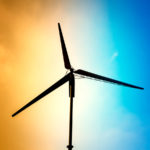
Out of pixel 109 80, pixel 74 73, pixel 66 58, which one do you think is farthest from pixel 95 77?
pixel 66 58

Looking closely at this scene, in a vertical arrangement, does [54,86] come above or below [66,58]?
below

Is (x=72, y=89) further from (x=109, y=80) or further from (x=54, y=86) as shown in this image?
(x=109, y=80)

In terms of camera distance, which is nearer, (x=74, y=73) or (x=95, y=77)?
(x=95, y=77)

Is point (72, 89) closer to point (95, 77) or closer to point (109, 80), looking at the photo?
point (95, 77)

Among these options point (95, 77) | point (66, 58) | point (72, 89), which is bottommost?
point (72, 89)

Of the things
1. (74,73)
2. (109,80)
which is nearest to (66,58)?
(74,73)

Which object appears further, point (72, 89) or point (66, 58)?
point (66, 58)

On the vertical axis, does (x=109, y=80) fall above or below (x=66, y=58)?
below
